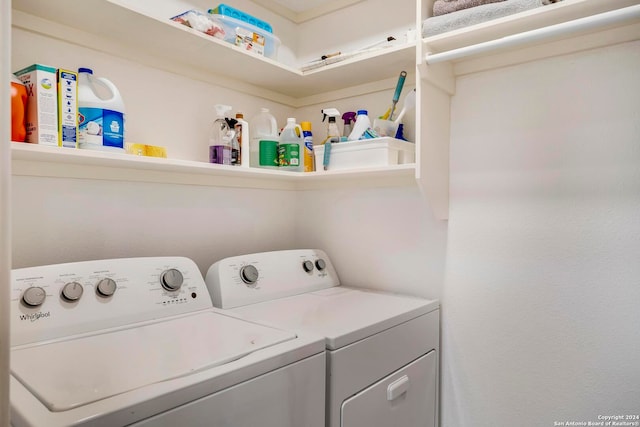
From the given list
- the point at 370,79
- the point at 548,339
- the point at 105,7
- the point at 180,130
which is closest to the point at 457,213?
the point at 548,339

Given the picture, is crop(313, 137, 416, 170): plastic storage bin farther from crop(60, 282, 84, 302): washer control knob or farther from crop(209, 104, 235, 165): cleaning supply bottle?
crop(60, 282, 84, 302): washer control knob

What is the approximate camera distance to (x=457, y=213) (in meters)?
1.64

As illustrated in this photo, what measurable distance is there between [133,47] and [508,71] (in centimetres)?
139

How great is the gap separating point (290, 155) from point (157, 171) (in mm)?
546

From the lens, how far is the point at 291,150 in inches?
70.2

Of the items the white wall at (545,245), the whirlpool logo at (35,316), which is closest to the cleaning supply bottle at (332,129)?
the white wall at (545,245)

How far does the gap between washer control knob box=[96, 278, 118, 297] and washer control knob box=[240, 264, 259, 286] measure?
454 mm

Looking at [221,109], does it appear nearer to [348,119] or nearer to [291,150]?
[291,150]

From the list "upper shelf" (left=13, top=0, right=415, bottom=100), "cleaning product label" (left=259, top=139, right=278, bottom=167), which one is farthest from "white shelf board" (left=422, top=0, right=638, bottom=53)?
"cleaning product label" (left=259, top=139, right=278, bottom=167)

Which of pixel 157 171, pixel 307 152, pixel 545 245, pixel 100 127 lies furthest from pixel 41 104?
pixel 545 245

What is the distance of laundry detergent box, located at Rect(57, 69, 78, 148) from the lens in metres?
1.14

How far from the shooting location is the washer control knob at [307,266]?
1.81 m

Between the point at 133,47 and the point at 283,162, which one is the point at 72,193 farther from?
the point at 283,162

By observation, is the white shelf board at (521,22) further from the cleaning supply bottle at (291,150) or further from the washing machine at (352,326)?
the washing machine at (352,326)
